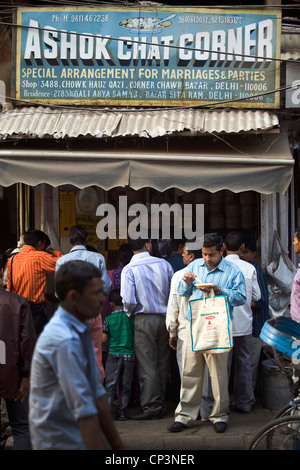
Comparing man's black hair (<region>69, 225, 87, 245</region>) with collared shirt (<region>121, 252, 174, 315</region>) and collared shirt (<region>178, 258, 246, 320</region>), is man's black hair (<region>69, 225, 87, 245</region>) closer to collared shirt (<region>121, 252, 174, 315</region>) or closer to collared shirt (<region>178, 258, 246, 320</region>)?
collared shirt (<region>121, 252, 174, 315</region>)

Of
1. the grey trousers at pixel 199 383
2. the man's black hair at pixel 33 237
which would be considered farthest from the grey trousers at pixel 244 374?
the man's black hair at pixel 33 237

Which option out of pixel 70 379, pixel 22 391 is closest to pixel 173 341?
pixel 22 391

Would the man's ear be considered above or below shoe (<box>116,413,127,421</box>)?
above

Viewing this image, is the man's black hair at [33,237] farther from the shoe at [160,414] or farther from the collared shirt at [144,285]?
the shoe at [160,414]

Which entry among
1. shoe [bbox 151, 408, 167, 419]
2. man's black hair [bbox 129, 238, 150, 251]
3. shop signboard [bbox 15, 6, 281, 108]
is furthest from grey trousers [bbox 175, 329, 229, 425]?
shop signboard [bbox 15, 6, 281, 108]

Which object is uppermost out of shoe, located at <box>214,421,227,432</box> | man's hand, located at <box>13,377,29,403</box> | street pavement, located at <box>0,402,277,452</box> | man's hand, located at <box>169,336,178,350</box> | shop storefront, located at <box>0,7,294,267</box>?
shop storefront, located at <box>0,7,294,267</box>

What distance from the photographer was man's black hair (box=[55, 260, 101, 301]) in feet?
9.83

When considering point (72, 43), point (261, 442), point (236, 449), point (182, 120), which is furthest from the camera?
point (72, 43)

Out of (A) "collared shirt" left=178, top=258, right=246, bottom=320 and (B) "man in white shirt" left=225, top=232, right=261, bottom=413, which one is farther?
(B) "man in white shirt" left=225, top=232, right=261, bottom=413

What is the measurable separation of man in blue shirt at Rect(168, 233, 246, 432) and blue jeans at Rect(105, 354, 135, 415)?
0.69 m

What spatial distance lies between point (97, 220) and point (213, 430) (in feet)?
10.9

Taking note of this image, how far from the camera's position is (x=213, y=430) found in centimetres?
591
